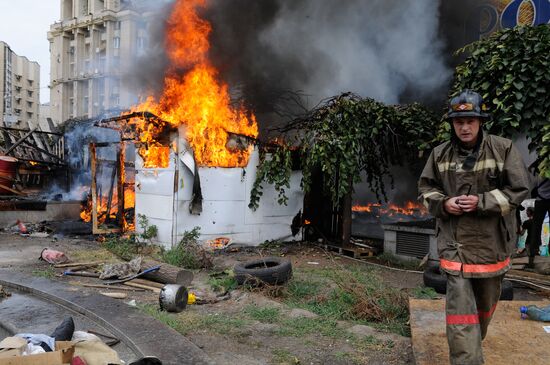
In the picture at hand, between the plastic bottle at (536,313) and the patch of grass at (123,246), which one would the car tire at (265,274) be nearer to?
the patch of grass at (123,246)

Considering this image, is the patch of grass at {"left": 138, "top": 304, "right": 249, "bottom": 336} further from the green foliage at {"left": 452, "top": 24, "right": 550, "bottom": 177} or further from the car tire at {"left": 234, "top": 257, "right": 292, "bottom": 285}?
the green foliage at {"left": 452, "top": 24, "right": 550, "bottom": 177}

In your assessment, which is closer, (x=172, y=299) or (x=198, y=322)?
(x=198, y=322)

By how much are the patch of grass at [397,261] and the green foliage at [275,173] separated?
8.37 feet

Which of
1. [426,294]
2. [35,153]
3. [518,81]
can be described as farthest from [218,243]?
[35,153]

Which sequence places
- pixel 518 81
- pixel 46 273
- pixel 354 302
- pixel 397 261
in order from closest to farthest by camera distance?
pixel 354 302 → pixel 518 81 → pixel 46 273 → pixel 397 261

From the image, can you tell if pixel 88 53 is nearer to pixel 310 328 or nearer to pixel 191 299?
pixel 191 299

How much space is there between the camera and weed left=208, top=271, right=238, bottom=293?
653 cm

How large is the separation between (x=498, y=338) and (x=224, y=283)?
157 inches

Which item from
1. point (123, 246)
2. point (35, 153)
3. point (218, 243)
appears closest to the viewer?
point (123, 246)

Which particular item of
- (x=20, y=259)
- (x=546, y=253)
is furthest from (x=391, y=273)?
(x=20, y=259)

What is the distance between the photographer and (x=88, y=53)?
35.1 metres

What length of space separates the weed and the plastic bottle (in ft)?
12.5

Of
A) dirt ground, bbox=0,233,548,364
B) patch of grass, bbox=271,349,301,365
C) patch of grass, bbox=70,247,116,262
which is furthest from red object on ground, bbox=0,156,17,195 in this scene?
patch of grass, bbox=271,349,301,365

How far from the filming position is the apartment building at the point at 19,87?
39.2 metres
